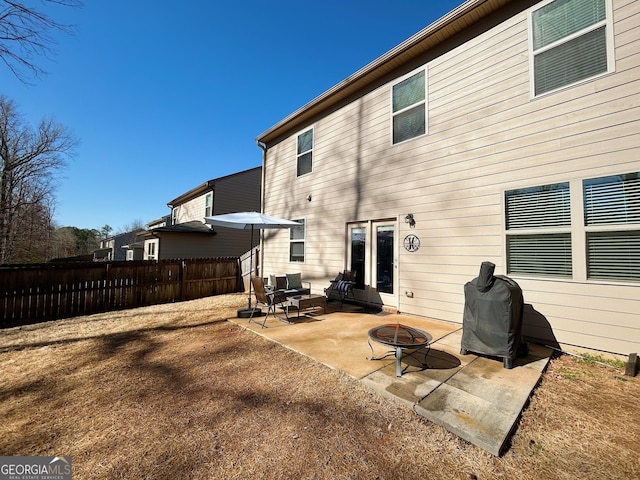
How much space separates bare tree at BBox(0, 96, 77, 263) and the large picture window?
18.4 meters

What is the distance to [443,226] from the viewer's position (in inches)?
209

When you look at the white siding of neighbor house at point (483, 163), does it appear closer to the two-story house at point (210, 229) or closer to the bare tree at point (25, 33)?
the bare tree at point (25, 33)

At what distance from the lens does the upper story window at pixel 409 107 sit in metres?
5.85

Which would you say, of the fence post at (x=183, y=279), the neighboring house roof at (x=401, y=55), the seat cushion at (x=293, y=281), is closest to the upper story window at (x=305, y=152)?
the neighboring house roof at (x=401, y=55)

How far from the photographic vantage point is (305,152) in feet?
28.7

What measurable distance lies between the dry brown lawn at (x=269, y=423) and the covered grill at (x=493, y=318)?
1.68 feet

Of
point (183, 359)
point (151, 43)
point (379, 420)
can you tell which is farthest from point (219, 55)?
point (379, 420)


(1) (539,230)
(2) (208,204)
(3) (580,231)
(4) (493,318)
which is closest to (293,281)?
(4) (493,318)

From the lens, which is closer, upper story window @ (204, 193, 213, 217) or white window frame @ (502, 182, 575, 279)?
white window frame @ (502, 182, 575, 279)

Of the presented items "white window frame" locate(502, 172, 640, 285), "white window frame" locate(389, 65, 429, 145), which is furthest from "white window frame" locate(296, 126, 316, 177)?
"white window frame" locate(502, 172, 640, 285)

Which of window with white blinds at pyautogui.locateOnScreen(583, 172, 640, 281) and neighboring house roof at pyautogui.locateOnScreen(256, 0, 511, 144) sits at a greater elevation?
neighboring house roof at pyautogui.locateOnScreen(256, 0, 511, 144)

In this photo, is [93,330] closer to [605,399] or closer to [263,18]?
[605,399]

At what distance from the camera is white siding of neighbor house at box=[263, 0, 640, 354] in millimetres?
3643

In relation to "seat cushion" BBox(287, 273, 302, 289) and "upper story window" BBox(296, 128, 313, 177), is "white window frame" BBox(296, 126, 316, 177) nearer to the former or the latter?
"upper story window" BBox(296, 128, 313, 177)
